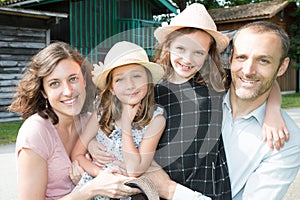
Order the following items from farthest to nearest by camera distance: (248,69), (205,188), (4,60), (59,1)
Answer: (59,1)
(4,60)
(248,69)
(205,188)

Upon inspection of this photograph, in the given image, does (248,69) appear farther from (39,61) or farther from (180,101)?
(39,61)

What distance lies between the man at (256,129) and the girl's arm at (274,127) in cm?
4

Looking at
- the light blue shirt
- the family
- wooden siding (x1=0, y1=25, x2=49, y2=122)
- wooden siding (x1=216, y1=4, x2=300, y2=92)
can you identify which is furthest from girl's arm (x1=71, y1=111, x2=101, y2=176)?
wooden siding (x1=216, y1=4, x2=300, y2=92)

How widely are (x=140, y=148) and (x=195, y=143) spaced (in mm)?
240

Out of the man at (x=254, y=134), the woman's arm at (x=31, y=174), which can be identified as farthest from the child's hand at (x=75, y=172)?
the man at (x=254, y=134)

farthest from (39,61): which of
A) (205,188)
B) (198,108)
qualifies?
(205,188)

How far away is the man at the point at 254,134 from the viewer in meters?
1.81

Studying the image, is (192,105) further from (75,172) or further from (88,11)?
(88,11)

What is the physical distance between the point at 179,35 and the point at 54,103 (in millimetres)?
685

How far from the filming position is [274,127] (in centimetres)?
183

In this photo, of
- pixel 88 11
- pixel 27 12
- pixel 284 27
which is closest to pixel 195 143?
pixel 27 12

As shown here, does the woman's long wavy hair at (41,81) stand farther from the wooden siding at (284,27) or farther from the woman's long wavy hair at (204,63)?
the wooden siding at (284,27)

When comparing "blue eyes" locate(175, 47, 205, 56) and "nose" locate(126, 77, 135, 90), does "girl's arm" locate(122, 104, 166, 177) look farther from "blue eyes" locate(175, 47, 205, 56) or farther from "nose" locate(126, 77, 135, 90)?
"blue eyes" locate(175, 47, 205, 56)

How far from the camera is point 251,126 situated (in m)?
1.93
